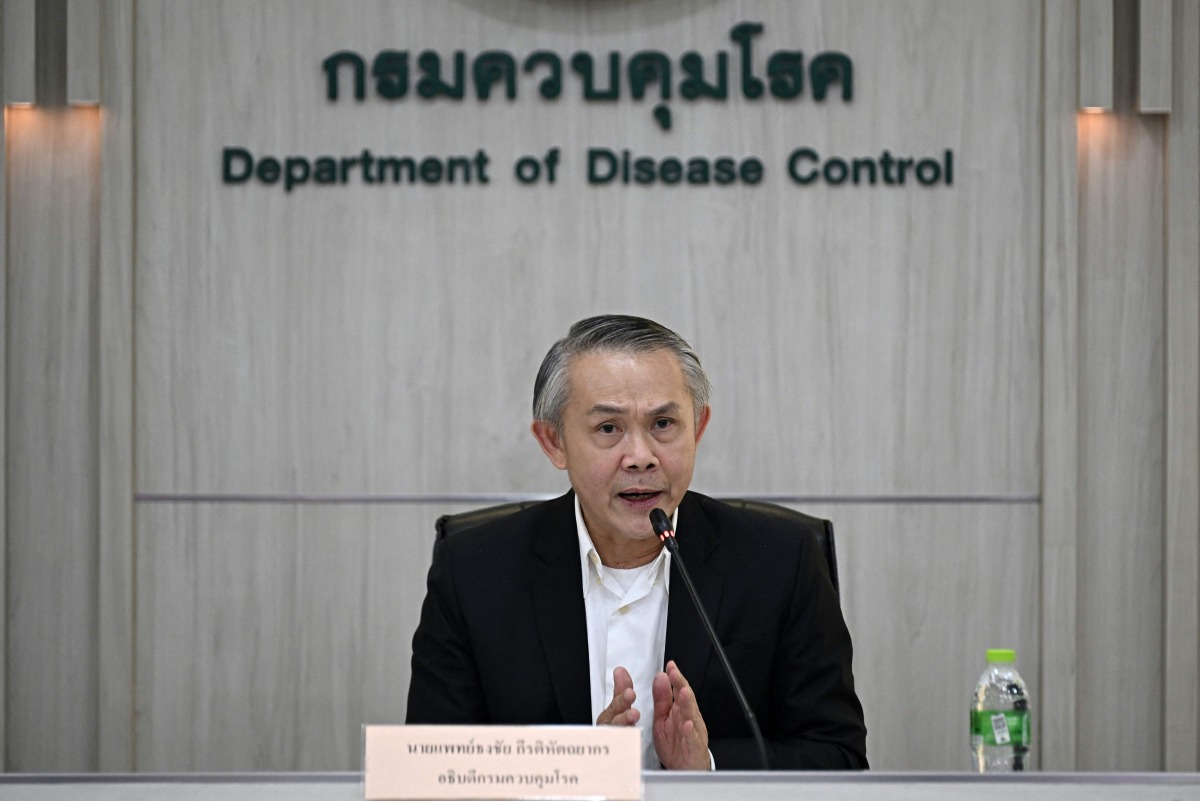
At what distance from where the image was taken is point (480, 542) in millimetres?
2256

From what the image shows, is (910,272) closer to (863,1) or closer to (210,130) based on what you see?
(863,1)

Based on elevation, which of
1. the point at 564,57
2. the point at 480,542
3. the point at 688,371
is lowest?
the point at 480,542

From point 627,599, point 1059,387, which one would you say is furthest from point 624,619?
point 1059,387

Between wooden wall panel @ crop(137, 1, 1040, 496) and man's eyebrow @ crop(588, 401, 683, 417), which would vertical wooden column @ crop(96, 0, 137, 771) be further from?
man's eyebrow @ crop(588, 401, 683, 417)

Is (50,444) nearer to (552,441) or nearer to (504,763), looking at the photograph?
(552,441)

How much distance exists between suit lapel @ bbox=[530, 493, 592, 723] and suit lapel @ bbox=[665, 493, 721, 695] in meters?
0.16

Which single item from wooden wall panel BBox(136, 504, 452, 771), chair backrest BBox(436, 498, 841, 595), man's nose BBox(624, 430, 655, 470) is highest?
man's nose BBox(624, 430, 655, 470)

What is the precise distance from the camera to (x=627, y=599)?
219cm

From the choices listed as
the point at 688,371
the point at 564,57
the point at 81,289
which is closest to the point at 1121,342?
the point at 564,57

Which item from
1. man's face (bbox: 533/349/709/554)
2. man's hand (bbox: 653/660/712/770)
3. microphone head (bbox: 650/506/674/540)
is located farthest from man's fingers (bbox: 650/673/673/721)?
man's face (bbox: 533/349/709/554)

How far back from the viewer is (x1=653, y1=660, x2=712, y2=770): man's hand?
5.78ft

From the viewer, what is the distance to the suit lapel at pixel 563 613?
2.08m

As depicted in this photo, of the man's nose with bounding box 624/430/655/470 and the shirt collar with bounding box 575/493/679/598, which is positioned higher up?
the man's nose with bounding box 624/430/655/470

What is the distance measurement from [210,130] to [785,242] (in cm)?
174
